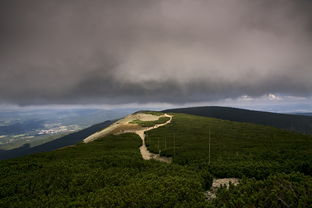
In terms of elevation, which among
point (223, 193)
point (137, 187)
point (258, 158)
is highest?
point (223, 193)

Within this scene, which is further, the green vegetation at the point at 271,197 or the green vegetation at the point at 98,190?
the green vegetation at the point at 98,190

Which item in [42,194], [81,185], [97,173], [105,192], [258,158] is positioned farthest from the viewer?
[258,158]

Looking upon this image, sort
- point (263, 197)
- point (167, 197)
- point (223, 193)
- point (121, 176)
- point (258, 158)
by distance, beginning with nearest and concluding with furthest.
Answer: point (263, 197) < point (223, 193) < point (167, 197) < point (121, 176) < point (258, 158)

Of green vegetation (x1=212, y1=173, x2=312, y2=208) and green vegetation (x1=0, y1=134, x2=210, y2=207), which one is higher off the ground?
green vegetation (x1=212, y1=173, x2=312, y2=208)

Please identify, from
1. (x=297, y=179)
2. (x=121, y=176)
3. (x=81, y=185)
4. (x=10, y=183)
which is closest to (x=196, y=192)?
(x=297, y=179)

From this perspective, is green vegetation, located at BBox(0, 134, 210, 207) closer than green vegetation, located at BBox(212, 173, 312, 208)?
No

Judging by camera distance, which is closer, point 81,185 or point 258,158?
point 81,185

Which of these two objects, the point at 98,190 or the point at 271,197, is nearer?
the point at 271,197

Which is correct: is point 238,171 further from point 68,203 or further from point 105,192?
point 68,203

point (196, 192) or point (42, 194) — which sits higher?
point (196, 192)

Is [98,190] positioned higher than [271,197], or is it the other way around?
[271,197]

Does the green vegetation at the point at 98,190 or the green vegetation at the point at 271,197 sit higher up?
the green vegetation at the point at 271,197
